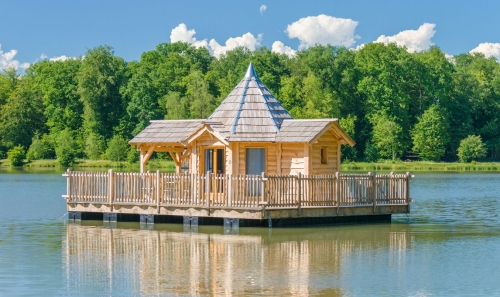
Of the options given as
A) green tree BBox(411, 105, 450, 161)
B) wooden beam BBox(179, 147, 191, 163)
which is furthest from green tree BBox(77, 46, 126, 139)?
wooden beam BBox(179, 147, 191, 163)

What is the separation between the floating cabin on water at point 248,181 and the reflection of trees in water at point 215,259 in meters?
1.00

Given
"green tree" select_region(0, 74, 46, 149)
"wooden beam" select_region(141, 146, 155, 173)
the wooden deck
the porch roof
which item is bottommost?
the wooden deck

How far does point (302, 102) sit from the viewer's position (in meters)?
96.5

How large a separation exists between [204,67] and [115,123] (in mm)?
18528

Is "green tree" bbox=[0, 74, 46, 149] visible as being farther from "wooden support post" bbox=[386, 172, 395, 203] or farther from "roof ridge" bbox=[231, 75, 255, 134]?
"wooden support post" bbox=[386, 172, 395, 203]

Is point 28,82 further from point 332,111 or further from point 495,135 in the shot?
point 495,135

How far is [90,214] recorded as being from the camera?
→ 34.0 m

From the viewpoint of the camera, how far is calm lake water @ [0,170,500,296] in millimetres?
20125

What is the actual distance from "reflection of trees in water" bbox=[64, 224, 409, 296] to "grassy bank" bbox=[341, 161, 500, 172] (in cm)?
5648

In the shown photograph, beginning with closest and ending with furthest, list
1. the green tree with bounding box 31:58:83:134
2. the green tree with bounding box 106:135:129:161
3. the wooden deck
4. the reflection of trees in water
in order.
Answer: the reflection of trees in water → the wooden deck → the green tree with bounding box 106:135:129:161 → the green tree with bounding box 31:58:83:134

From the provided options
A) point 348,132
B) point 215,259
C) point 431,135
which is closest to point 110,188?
point 215,259

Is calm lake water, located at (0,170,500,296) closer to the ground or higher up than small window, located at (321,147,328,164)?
closer to the ground

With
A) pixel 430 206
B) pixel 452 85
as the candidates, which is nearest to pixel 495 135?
pixel 452 85

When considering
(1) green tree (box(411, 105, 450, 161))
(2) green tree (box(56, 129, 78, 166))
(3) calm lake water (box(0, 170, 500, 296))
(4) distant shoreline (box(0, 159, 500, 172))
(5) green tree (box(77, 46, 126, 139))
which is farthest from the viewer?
(5) green tree (box(77, 46, 126, 139))
